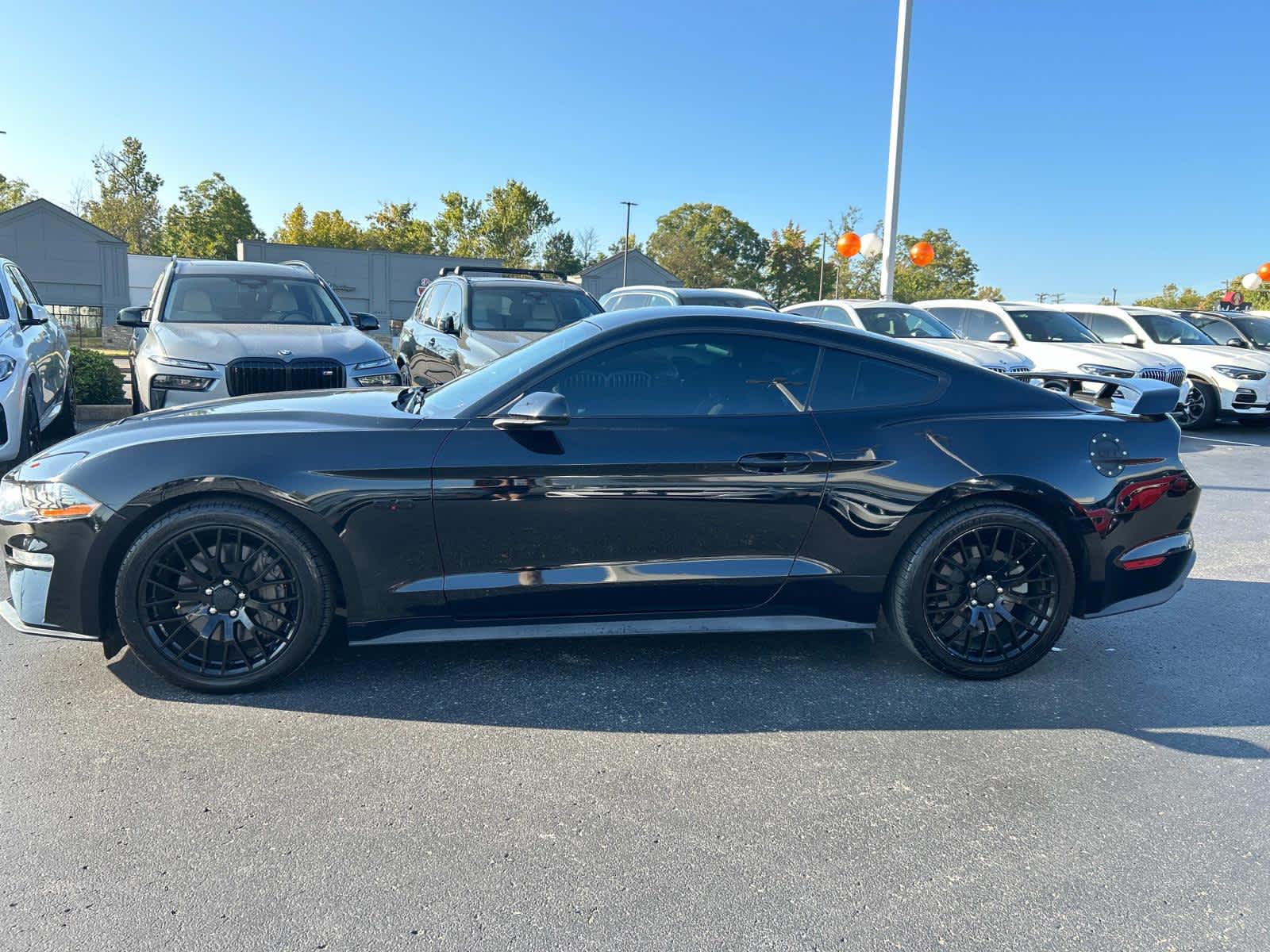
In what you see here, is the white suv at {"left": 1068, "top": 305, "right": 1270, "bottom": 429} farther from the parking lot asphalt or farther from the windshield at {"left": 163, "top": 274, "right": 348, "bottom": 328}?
the parking lot asphalt

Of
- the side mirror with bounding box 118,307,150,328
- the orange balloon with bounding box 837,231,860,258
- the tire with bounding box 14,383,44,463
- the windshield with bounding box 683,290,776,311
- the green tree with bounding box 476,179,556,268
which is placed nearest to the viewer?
the tire with bounding box 14,383,44,463

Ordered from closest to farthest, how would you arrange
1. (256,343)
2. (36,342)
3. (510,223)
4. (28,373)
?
(28,373)
(36,342)
(256,343)
(510,223)

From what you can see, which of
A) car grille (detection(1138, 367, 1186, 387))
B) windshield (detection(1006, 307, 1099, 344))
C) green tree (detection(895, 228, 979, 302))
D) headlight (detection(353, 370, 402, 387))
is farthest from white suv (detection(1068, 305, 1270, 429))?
green tree (detection(895, 228, 979, 302))

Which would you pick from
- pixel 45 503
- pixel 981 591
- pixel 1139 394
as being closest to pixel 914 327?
pixel 1139 394

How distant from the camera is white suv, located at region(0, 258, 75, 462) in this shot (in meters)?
6.35

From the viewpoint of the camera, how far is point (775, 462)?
355 cm

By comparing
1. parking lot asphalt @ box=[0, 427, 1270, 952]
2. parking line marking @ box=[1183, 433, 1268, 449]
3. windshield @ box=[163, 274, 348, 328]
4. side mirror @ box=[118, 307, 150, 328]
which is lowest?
parking lot asphalt @ box=[0, 427, 1270, 952]

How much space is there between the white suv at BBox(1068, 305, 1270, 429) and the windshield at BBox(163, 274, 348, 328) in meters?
10.1

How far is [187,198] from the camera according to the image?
64688mm

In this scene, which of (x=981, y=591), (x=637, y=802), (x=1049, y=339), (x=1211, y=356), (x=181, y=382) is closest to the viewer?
(x=637, y=802)

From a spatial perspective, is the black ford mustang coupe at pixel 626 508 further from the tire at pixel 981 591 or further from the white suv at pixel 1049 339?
the white suv at pixel 1049 339

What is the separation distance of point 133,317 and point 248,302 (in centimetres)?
96

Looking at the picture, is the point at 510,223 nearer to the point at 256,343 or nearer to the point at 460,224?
the point at 460,224

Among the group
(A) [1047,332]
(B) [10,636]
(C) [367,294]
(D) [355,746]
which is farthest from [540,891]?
(C) [367,294]
